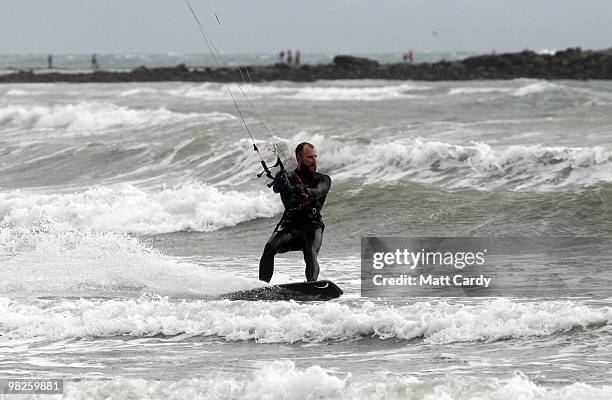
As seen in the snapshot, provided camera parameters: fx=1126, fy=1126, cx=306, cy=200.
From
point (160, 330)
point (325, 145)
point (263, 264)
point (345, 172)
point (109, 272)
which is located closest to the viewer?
point (160, 330)

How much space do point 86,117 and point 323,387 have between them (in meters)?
29.2

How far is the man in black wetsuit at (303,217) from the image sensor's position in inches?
410

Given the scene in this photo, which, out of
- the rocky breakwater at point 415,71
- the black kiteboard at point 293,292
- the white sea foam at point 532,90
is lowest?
the black kiteboard at point 293,292

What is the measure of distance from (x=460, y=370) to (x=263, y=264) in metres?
3.25

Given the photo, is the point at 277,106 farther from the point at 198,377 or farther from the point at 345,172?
the point at 198,377

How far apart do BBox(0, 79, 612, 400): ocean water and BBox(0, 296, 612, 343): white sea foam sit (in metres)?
0.02

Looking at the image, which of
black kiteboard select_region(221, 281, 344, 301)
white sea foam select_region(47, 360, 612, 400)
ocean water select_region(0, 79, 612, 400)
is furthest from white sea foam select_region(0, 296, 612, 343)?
white sea foam select_region(47, 360, 612, 400)

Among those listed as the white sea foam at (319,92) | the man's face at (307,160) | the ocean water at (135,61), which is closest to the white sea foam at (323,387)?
the man's face at (307,160)

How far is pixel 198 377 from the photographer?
7801 millimetres

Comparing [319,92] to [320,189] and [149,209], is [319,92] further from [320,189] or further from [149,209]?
[320,189]

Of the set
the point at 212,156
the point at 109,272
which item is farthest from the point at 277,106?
the point at 109,272

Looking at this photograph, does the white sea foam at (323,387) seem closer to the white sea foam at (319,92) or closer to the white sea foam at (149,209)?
the white sea foam at (149,209)

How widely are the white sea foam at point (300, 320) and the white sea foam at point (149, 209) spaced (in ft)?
23.2

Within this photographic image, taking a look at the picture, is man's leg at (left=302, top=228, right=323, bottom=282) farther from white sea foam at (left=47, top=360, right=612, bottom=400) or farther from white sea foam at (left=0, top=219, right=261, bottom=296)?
white sea foam at (left=47, top=360, right=612, bottom=400)
